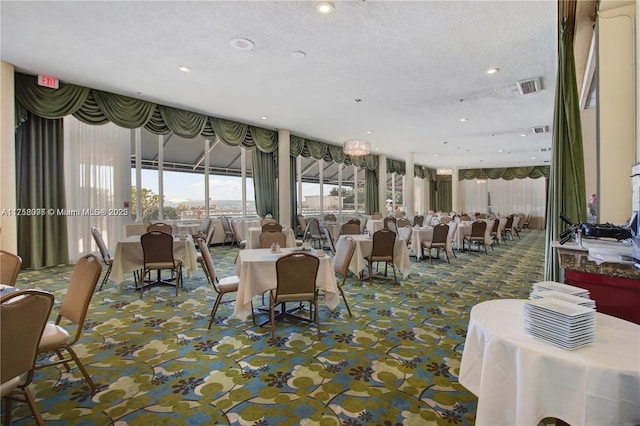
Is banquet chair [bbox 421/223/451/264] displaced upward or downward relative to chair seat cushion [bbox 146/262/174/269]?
upward

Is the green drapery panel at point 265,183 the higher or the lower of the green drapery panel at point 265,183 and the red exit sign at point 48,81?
the lower

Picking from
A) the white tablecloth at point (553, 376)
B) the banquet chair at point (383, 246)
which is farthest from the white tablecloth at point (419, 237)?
the white tablecloth at point (553, 376)

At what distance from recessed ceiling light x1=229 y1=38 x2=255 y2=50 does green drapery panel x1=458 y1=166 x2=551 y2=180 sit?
16.5 meters

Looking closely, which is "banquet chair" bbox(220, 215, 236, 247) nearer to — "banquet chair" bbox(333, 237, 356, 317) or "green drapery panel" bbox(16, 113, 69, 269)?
"green drapery panel" bbox(16, 113, 69, 269)

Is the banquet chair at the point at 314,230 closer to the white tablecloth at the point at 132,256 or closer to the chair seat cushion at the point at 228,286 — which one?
the white tablecloth at the point at 132,256

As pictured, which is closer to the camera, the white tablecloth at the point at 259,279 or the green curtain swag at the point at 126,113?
the white tablecloth at the point at 259,279

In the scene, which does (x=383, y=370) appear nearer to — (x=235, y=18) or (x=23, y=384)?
(x=23, y=384)

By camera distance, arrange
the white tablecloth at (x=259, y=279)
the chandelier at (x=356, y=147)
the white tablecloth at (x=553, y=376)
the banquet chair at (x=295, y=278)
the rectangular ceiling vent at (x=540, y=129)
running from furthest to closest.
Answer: the rectangular ceiling vent at (x=540, y=129) → the chandelier at (x=356, y=147) → the white tablecloth at (x=259, y=279) → the banquet chair at (x=295, y=278) → the white tablecloth at (x=553, y=376)

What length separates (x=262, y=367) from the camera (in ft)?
8.38

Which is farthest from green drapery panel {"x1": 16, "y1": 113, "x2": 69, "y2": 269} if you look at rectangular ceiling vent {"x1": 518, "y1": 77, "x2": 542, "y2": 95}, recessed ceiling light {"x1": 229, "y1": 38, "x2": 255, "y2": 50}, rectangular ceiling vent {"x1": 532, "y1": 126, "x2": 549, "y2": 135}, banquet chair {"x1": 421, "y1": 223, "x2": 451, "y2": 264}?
rectangular ceiling vent {"x1": 532, "y1": 126, "x2": 549, "y2": 135}

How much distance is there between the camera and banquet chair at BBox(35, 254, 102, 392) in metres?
2.07

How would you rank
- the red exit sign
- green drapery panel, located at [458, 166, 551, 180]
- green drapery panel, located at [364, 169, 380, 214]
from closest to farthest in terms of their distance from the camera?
the red exit sign
green drapery panel, located at [364, 169, 380, 214]
green drapery panel, located at [458, 166, 551, 180]

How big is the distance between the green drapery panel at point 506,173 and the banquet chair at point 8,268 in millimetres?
18772

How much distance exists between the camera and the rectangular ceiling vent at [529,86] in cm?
534
